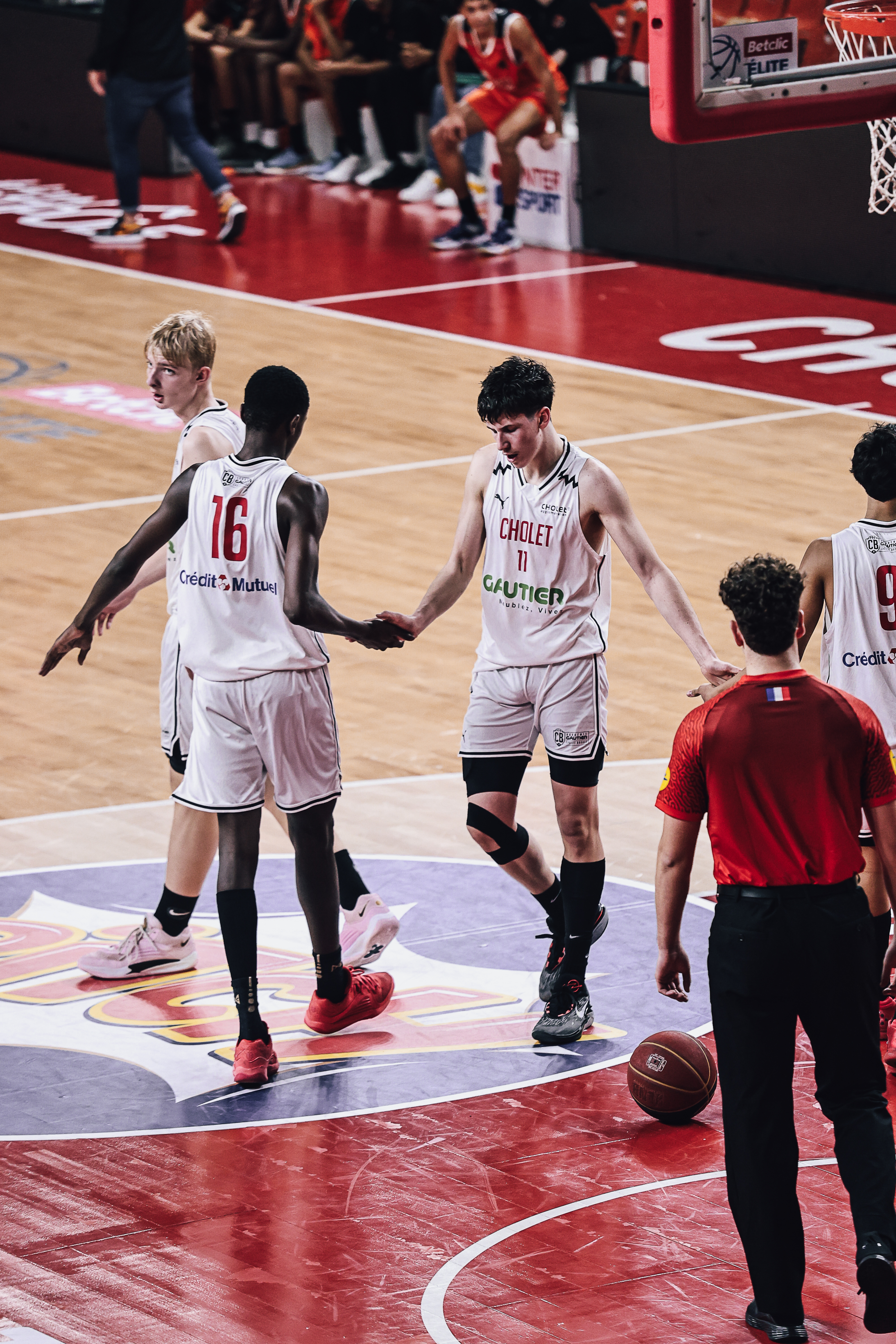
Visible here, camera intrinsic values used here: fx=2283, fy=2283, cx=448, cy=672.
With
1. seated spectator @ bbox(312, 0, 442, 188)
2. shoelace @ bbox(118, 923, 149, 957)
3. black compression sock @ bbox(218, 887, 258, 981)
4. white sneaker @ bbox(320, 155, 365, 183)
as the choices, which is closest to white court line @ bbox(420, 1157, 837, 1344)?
black compression sock @ bbox(218, 887, 258, 981)

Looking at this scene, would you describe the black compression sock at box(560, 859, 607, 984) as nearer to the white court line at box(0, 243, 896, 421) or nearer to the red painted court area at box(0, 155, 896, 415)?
the white court line at box(0, 243, 896, 421)

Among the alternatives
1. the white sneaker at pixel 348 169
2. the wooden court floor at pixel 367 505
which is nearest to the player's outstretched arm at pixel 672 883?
the wooden court floor at pixel 367 505

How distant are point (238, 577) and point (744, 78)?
6.81 ft

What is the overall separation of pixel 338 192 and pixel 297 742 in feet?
A: 56.3

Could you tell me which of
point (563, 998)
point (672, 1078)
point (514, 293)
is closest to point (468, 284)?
point (514, 293)

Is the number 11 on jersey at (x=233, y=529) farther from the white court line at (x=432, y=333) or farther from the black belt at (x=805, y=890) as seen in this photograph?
the white court line at (x=432, y=333)

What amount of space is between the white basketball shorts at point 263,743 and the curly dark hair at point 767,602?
5.54 ft

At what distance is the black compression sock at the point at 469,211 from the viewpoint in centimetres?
1923

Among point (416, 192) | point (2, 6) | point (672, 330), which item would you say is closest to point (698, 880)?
point (672, 330)

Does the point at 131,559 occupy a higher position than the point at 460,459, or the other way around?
the point at 131,559

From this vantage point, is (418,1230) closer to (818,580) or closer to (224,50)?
(818,580)

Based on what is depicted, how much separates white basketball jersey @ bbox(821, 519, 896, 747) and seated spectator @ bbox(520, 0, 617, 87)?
14552 millimetres

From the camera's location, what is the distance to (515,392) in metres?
6.12

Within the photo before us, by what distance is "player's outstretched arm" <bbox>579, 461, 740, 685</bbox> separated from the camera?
6152mm
